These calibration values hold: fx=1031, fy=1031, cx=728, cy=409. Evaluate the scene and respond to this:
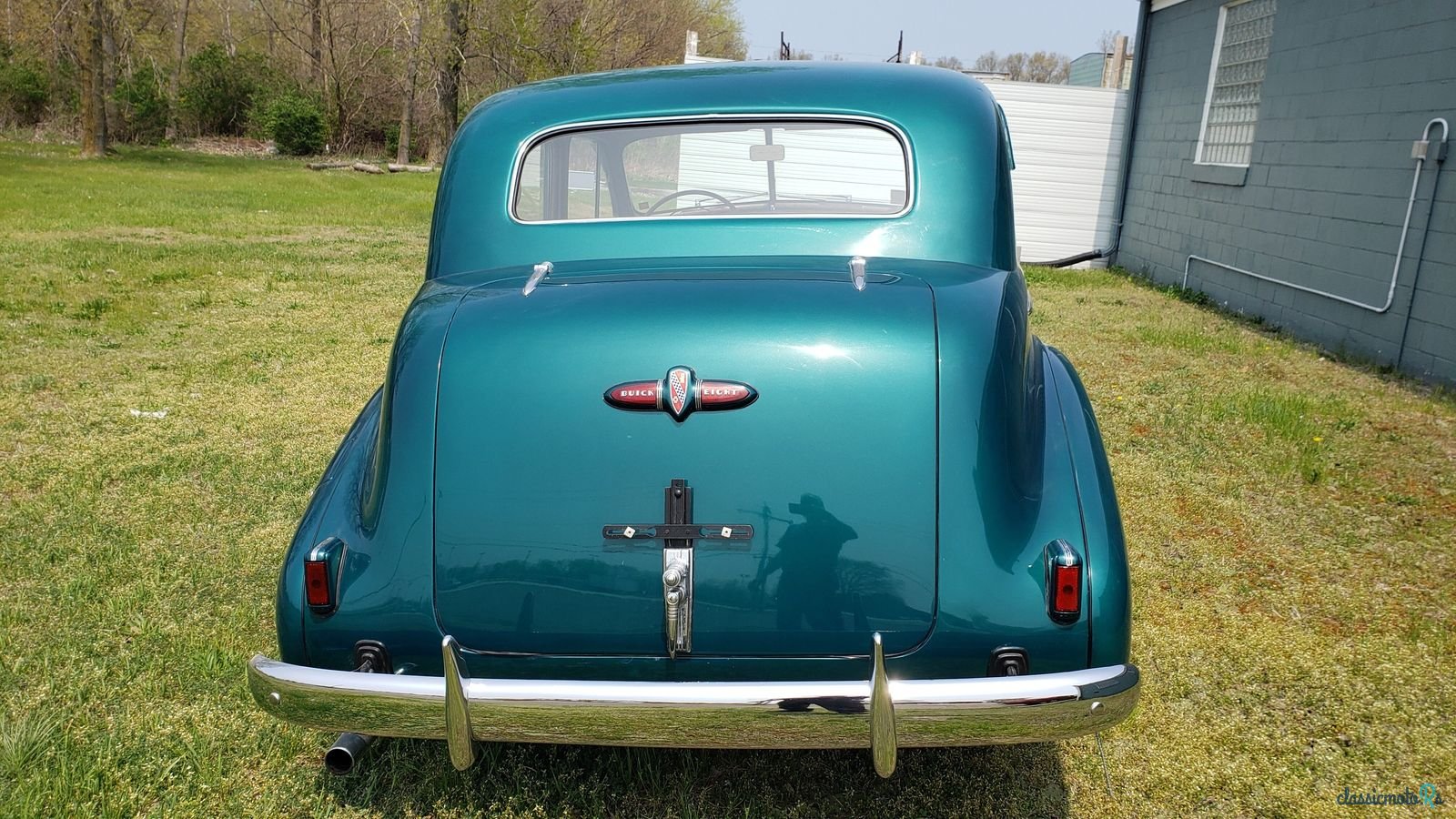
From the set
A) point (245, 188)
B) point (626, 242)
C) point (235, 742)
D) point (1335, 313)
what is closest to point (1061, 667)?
point (626, 242)

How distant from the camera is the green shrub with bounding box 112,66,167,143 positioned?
2795 centimetres

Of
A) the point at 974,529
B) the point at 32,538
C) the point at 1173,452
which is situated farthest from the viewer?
the point at 1173,452

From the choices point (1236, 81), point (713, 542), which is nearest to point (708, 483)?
point (713, 542)

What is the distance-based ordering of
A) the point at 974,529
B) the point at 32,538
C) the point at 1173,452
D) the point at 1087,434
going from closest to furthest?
the point at 974,529, the point at 1087,434, the point at 32,538, the point at 1173,452

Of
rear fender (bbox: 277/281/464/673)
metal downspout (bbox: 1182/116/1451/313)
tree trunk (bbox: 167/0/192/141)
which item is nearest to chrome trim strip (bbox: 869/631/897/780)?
rear fender (bbox: 277/281/464/673)

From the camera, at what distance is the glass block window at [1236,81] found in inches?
375

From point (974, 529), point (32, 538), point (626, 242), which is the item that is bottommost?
point (32, 538)

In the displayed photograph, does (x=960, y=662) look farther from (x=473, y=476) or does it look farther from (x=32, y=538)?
(x=32, y=538)

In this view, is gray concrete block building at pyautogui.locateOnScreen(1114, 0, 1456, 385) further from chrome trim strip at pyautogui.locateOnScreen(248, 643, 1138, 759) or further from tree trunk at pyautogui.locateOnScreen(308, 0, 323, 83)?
tree trunk at pyautogui.locateOnScreen(308, 0, 323, 83)

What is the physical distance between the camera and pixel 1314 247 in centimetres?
815

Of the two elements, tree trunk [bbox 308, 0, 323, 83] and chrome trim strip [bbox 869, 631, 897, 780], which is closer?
chrome trim strip [bbox 869, 631, 897, 780]

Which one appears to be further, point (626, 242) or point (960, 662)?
point (626, 242)

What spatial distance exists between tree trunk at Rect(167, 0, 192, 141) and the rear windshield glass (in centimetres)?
3011

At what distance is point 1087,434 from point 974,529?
620mm
